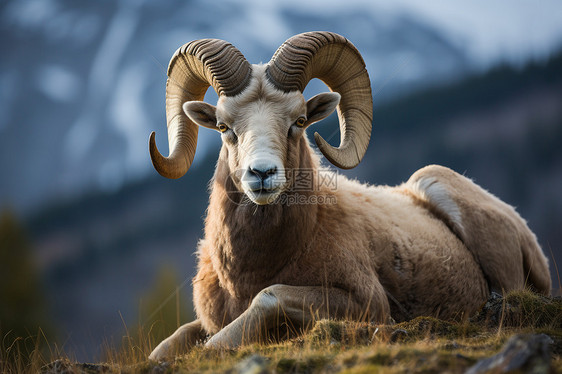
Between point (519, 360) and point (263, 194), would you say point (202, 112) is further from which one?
point (519, 360)

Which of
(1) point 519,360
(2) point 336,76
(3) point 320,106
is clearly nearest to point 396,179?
(2) point 336,76

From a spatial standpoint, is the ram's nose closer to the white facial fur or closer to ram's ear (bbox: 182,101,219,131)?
the white facial fur

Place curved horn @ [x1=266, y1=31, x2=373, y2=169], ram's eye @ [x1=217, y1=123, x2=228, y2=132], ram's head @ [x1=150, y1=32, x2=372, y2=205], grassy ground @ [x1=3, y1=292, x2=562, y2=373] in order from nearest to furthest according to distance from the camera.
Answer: grassy ground @ [x1=3, y1=292, x2=562, y2=373]
ram's head @ [x1=150, y1=32, x2=372, y2=205]
ram's eye @ [x1=217, y1=123, x2=228, y2=132]
curved horn @ [x1=266, y1=31, x2=373, y2=169]

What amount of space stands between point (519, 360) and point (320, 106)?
4.77 meters

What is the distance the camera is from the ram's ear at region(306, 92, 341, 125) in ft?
23.7

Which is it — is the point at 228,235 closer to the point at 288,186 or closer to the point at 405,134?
the point at 288,186

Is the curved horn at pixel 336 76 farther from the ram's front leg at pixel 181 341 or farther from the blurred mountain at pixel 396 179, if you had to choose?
the blurred mountain at pixel 396 179

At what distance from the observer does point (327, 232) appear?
23.3 feet

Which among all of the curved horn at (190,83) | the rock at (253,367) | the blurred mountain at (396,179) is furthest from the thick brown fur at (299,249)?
the blurred mountain at (396,179)

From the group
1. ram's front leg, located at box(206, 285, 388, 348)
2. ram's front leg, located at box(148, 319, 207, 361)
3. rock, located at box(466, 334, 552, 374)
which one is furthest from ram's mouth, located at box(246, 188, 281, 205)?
rock, located at box(466, 334, 552, 374)

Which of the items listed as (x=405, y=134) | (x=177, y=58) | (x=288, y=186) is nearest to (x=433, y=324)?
(x=288, y=186)

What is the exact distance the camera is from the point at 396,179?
142 m

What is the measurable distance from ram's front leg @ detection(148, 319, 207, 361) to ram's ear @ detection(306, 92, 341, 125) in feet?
11.4

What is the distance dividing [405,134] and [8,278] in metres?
158
